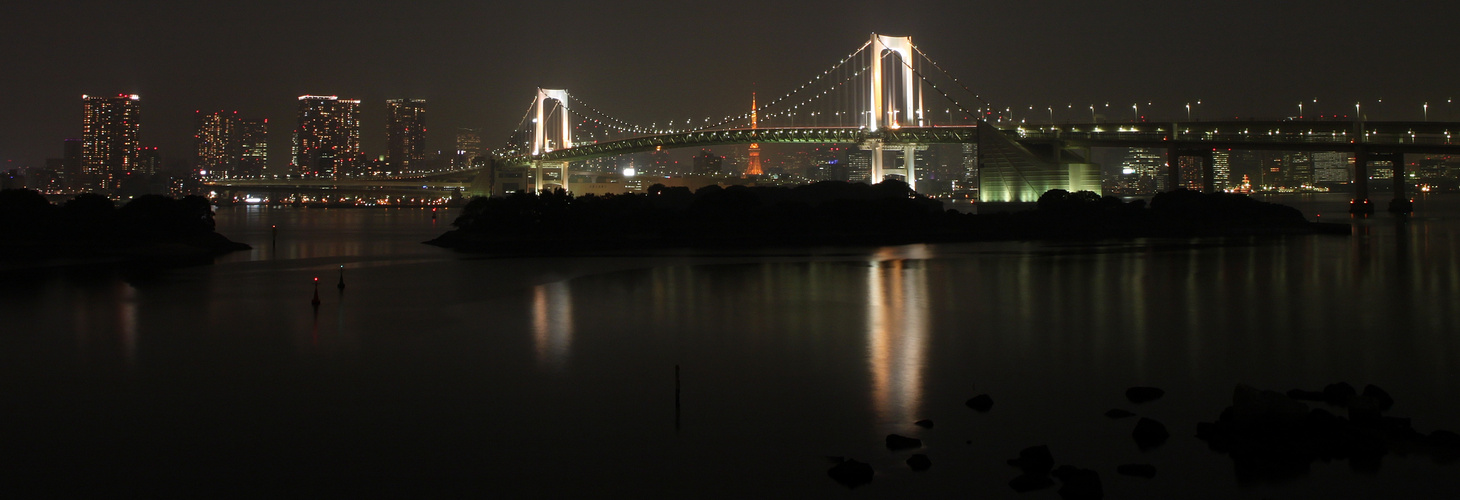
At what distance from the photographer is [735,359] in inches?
297

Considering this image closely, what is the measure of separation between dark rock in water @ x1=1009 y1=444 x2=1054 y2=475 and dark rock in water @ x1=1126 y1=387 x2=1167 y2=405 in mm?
1517

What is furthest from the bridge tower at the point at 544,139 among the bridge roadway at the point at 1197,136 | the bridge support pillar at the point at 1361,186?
the bridge support pillar at the point at 1361,186

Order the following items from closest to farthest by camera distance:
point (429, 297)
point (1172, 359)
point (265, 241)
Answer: point (1172, 359) → point (429, 297) → point (265, 241)

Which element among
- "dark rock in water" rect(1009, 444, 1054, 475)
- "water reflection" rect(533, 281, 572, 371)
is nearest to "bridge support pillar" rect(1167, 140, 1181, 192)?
"water reflection" rect(533, 281, 572, 371)

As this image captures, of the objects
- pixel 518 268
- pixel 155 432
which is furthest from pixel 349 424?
pixel 518 268

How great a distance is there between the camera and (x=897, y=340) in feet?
27.8

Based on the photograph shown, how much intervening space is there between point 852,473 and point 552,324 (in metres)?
5.50

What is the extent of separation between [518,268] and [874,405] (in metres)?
11.1

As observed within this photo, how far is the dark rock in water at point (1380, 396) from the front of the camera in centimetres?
562

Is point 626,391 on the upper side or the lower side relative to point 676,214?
lower

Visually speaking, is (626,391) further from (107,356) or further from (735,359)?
(107,356)

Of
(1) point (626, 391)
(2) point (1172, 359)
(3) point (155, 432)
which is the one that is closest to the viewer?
(3) point (155, 432)

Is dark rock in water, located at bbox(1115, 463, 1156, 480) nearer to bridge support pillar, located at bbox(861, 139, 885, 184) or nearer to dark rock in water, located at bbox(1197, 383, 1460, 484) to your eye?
dark rock in water, located at bbox(1197, 383, 1460, 484)

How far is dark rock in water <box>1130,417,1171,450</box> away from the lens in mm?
5012
